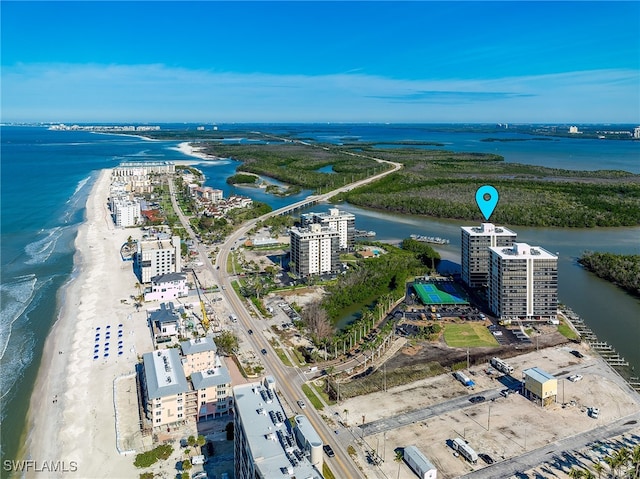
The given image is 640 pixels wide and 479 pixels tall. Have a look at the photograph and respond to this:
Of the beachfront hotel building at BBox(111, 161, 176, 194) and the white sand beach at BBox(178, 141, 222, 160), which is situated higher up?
the white sand beach at BBox(178, 141, 222, 160)

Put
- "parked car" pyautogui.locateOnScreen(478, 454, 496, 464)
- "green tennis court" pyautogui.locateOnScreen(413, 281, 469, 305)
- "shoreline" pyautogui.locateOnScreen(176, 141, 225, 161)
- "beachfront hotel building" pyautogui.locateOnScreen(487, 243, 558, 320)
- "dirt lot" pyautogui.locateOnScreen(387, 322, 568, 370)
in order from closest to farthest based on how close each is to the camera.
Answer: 1. "parked car" pyautogui.locateOnScreen(478, 454, 496, 464)
2. "dirt lot" pyautogui.locateOnScreen(387, 322, 568, 370)
3. "beachfront hotel building" pyautogui.locateOnScreen(487, 243, 558, 320)
4. "green tennis court" pyautogui.locateOnScreen(413, 281, 469, 305)
5. "shoreline" pyautogui.locateOnScreen(176, 141, 225, 161)

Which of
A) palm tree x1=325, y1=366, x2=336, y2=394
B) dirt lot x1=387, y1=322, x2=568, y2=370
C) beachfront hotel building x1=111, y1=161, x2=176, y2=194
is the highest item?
beachfront hotel building x1=111, y1=161, x2=176, y2=194

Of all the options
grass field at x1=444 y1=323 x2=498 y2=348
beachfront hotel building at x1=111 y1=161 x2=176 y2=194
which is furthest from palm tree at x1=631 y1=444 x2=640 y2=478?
beachfront hotel building at x1=111 y1=161 x2=176 y2=194

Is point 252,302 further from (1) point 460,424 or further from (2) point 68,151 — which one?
(2) point 68,151

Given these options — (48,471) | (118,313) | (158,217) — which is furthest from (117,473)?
(158,217)

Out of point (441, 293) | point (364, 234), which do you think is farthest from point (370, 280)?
point (364, 234)

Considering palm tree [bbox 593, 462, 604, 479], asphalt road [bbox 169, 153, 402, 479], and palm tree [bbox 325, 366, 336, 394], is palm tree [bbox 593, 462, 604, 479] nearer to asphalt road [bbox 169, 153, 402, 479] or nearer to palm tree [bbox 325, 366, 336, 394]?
asphalt road [bbox 169, 153, 402, 479]
